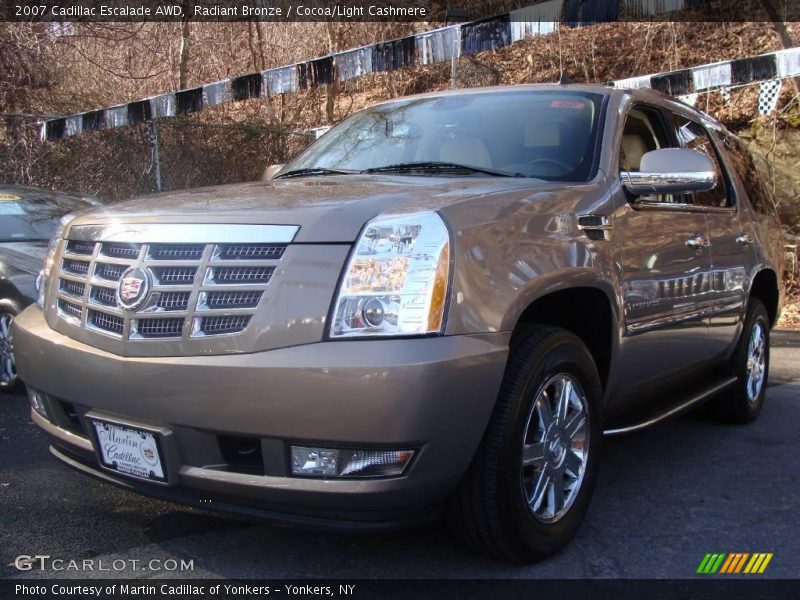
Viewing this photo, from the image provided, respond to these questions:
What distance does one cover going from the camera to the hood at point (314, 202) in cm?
261

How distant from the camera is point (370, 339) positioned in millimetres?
2445

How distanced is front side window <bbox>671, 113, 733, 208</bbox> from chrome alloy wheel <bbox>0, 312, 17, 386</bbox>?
14.0 ft

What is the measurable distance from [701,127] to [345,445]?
3.53 m

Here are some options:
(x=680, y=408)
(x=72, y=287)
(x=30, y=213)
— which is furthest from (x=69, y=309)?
(x=30, y=213)

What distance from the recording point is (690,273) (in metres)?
3.94

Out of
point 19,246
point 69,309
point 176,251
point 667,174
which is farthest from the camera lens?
point 19,246

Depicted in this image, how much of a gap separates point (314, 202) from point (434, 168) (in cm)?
99

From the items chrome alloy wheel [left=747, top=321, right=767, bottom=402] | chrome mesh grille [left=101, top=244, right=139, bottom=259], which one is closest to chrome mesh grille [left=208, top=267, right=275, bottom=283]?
chrome mesh grille [left=101, top=244, right=139, bottom=259]

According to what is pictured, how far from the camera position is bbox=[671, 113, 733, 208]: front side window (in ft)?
14.5

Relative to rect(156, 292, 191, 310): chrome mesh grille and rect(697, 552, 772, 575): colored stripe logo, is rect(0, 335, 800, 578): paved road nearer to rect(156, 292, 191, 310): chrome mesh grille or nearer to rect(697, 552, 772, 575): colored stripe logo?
rect(697, 552, 772, 575): colored stripe logo

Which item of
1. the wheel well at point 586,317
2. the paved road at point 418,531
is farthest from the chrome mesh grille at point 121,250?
the wheel well at point 586,317

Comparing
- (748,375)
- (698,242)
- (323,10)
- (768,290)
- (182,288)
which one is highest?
(323,10)

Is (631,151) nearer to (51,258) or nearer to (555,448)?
(555,448)

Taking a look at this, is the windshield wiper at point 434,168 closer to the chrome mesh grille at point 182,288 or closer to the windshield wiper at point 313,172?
the windshield wiper at point 313,172
